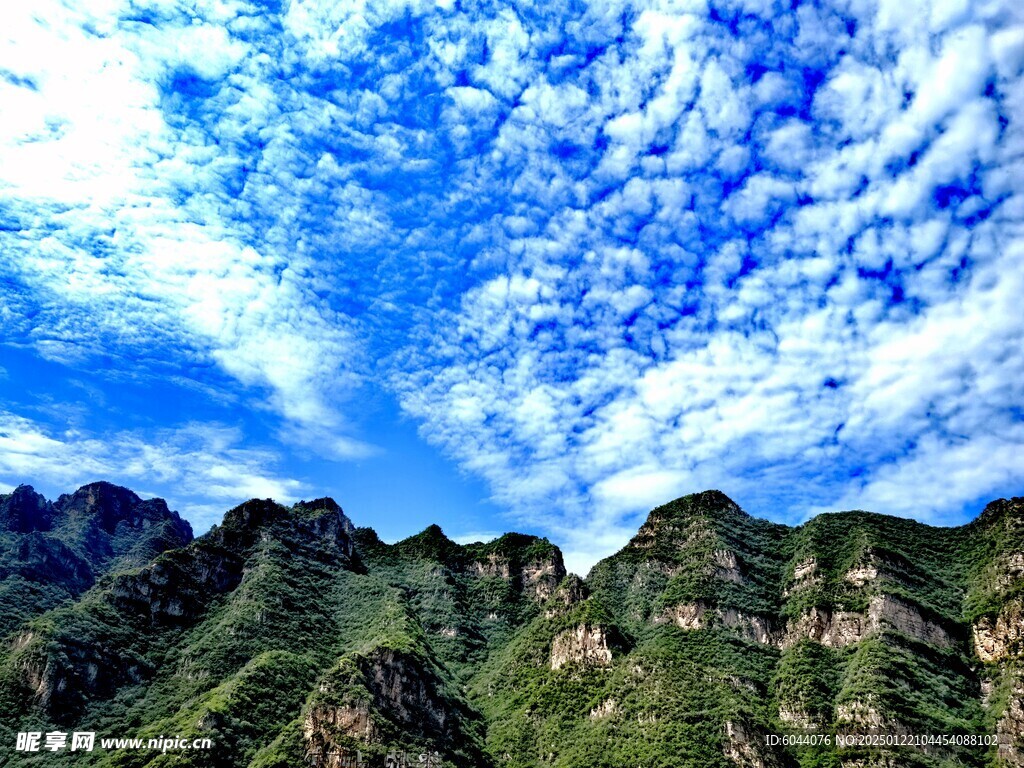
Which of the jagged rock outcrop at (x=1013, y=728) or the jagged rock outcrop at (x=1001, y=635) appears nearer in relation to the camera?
the jagged rock outcrop at (x=1013, y=728)

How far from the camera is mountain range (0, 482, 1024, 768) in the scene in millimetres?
114000

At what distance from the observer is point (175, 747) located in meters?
106

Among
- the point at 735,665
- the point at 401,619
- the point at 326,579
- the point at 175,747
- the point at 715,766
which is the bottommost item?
the point at 715,766

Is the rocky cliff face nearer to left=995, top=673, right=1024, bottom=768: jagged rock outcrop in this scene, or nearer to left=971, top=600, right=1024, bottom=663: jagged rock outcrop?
left=995, top=673, right=1024, bottom=768: jagged rock outcrop

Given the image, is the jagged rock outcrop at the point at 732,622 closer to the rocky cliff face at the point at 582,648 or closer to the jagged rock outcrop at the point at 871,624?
the jagged rock outcrop at the point at 871,624

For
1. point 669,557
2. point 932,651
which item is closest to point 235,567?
point 669,557

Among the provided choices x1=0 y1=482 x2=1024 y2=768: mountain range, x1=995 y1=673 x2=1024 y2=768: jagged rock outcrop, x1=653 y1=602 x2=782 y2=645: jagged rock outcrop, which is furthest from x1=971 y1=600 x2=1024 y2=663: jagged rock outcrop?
x1=653 y1=602 x2=782 y2=645: jagged rock outcrop

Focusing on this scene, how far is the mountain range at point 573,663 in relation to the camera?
374 feet

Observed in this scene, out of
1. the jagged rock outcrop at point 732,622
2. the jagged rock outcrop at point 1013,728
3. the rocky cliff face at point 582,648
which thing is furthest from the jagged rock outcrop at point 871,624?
the rocky cliff face at point 582,648

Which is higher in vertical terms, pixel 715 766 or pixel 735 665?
pixel 735 665

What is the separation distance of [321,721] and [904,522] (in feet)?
552

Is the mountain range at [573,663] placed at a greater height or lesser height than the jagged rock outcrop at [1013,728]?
greater

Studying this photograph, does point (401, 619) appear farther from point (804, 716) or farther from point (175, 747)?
point (804, 716)

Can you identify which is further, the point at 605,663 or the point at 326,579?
the point at 326,579
